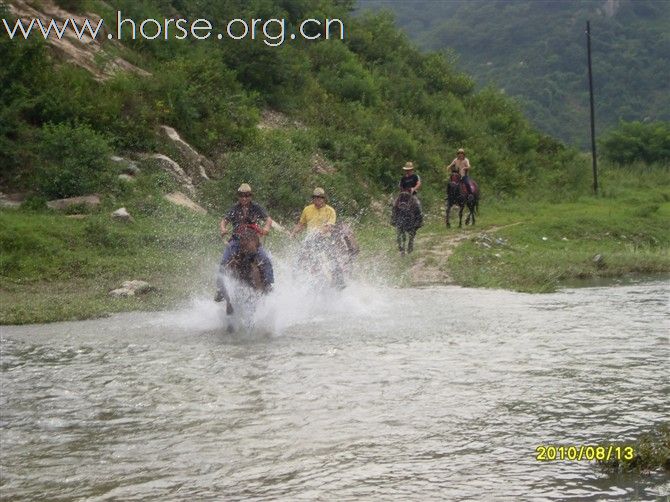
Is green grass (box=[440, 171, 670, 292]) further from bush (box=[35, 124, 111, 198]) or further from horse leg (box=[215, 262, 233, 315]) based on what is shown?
bush (box=[35, 124, 111, 198])

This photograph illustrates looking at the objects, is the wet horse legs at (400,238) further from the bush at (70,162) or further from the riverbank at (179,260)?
the bush at (70,162)

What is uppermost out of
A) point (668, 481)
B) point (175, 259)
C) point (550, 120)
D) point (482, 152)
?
point (550, 120)

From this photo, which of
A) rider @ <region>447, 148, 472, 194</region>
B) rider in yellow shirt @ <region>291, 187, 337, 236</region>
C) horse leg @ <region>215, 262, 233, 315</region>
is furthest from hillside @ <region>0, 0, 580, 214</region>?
horse leg @ <region>215, 262, 233, 315</region>

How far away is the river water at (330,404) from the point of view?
291 inches

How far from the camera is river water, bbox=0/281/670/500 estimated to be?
738cm

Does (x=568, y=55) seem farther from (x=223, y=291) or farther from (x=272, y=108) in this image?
(x=223, y=291)

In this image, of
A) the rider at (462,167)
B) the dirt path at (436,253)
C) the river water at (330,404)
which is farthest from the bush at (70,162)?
the rider at (462,167)

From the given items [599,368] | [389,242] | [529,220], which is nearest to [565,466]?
[599,368]

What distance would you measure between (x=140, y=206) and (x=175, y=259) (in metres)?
3.67

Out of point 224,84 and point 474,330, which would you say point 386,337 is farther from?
point 224,84

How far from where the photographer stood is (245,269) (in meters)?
14.3

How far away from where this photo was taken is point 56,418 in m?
9.40

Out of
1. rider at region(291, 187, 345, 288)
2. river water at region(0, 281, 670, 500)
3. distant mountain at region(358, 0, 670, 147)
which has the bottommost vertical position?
river water at region(0, 281, 670, 500)
